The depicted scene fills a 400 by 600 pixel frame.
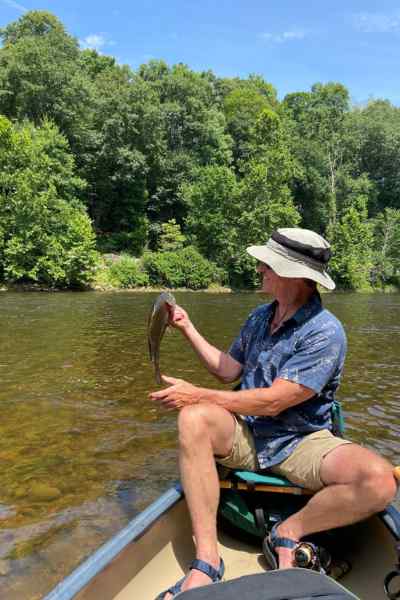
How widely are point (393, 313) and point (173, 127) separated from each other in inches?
1282

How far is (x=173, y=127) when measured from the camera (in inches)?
1906

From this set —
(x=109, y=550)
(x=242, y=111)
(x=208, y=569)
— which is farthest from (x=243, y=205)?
(x=109, y=550)

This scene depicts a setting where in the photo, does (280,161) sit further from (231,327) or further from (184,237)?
(231,327)

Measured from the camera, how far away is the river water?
399 cm

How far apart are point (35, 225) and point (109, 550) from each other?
106 ft

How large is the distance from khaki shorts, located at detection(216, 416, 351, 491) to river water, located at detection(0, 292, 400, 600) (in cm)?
160

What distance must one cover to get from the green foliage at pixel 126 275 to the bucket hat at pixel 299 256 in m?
32.4

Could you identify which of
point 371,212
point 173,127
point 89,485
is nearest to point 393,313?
point 89,485

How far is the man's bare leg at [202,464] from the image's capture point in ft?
9.14

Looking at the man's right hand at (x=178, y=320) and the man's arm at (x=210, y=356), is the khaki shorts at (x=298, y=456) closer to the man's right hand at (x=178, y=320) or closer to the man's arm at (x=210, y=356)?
the man's arm at (x=210, y=356)

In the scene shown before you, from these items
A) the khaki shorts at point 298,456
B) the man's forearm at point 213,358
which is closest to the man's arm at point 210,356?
the man's forearm at point 213,358

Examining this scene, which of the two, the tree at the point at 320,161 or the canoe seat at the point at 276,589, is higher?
the tree at the point at 320,161

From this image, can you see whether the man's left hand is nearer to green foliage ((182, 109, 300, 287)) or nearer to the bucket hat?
the bucket hat

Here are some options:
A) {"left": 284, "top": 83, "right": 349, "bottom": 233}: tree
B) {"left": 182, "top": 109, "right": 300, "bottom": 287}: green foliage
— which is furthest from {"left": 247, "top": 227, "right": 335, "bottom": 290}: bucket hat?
{"left": 284, "top": 83, "right": 349, "bottom": 233}: tree
